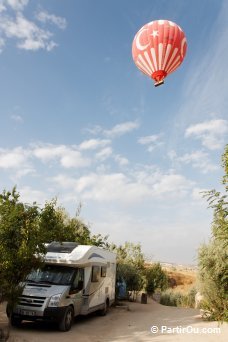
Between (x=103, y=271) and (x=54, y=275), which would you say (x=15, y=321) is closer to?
(x=54, y=275)

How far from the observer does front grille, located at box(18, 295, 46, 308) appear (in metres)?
13.4

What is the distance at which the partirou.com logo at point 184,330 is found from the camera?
13320 mm

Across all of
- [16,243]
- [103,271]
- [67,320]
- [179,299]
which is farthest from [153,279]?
[16,243]

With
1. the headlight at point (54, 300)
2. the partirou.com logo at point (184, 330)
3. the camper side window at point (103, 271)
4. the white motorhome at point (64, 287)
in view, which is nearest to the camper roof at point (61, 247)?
the white motorhome at point (64, 287)

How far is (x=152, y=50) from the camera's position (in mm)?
12953

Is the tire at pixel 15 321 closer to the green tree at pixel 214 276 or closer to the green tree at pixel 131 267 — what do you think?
the green tree at pixel 214 276

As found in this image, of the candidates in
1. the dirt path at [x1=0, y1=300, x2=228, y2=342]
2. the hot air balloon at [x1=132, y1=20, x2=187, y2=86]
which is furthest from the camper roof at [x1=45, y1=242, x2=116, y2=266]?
the hot air balloon at [x1=132, y1=20, x2=187, y2=86]

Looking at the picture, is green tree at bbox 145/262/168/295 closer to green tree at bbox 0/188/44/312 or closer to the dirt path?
the dirt path

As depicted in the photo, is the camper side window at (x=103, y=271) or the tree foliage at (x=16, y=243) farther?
the camper side window at (x=103, y=271)

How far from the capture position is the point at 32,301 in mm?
13539

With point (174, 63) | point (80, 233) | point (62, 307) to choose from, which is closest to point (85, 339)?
point (62, 307)

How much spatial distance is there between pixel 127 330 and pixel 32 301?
366cm

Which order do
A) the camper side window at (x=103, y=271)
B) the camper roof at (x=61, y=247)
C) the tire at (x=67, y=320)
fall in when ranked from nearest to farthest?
the tire at (x=67, y=320), the camper roof at (x=61, y=247), the camper side window at (x=103, y=271)

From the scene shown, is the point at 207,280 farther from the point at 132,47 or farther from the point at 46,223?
the point at 132,47
